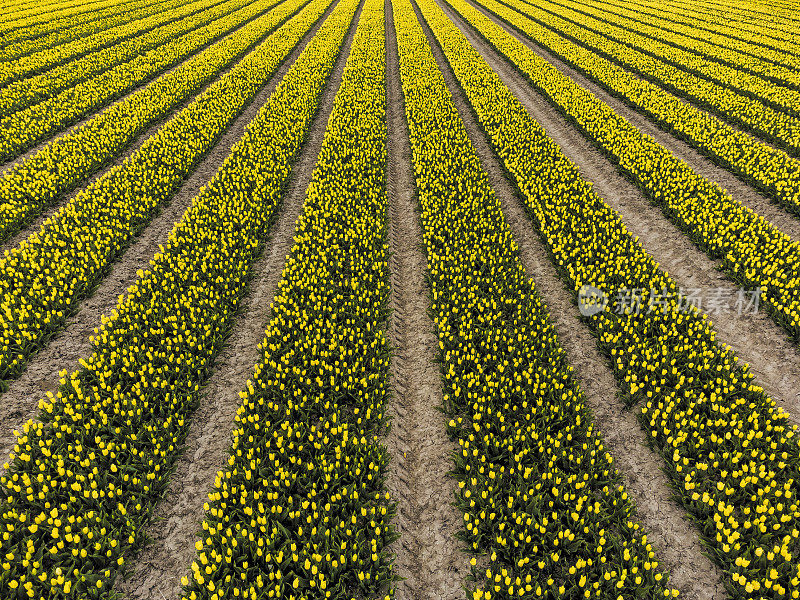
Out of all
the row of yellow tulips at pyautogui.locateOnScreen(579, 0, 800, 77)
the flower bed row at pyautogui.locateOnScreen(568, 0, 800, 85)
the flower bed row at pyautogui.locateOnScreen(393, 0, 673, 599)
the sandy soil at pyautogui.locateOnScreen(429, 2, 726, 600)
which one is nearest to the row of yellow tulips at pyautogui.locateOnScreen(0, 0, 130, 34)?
the flower bed row at pyautogui.locateOnScreen(393, 0, 673, 599)

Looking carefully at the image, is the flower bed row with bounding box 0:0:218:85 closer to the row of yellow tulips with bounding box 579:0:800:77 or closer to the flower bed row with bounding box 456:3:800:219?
the flower bed row with bounding box 456:3:800:219

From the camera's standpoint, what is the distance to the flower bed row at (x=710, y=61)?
1906 cm

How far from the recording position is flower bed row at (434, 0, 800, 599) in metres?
4.51

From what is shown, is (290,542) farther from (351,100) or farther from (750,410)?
(351,100)

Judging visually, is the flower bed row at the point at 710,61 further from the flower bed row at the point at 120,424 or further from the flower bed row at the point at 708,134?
the flower bed row at the point at 120,424

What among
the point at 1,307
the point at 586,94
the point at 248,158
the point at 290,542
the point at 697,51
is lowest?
the point at 290,542

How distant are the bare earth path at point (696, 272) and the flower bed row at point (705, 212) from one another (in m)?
0.27

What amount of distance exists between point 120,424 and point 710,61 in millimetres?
34879

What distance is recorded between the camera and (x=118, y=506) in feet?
15.5

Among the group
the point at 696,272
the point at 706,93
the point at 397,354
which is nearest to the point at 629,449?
the point at 397,354

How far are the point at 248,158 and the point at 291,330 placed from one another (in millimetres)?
9374

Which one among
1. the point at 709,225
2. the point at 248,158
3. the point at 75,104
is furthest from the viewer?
the point at 75,104

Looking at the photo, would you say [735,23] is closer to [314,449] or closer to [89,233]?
[314,449]

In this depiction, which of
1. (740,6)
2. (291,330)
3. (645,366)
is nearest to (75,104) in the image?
(291,330)
